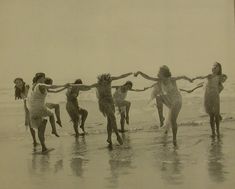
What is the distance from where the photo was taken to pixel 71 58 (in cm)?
268

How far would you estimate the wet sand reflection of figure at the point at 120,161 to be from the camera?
8.30ft

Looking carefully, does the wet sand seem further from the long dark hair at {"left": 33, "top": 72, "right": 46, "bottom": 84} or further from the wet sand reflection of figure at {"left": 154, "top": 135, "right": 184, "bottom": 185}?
the long dark hair at {"left": 33, "top": 72, "right": 46, "bottom": 84}

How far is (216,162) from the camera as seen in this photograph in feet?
8.47

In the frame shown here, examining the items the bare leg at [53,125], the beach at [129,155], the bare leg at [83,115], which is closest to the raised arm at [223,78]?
the beach at [129,155]

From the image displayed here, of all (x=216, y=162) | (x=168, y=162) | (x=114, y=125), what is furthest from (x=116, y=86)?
(x=216, y=162)

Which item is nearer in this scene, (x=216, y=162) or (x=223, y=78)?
(x=216, y=162)

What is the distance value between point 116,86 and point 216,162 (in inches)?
24.6

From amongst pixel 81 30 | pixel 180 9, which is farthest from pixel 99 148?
pixel 180 9

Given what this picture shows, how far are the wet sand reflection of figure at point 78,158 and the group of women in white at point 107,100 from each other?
0.05 metres

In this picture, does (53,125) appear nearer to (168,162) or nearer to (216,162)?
(168,162)

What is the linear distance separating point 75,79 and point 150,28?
467 mm

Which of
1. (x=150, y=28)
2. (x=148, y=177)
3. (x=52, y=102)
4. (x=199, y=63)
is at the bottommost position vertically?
(x=148, y=177)

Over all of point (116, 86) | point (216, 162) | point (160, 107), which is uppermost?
point (116, 86)

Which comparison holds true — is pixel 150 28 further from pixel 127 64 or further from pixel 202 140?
pixel 202 140
